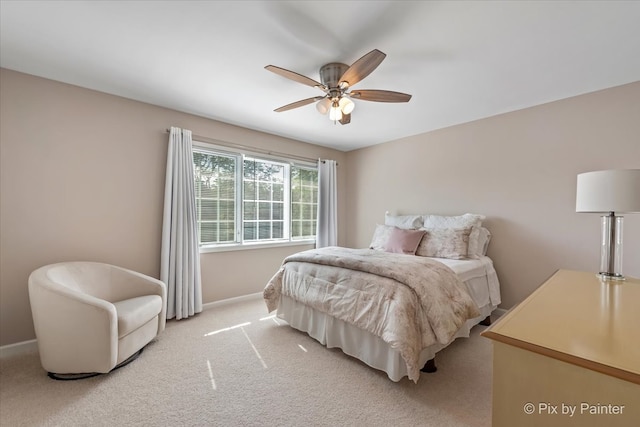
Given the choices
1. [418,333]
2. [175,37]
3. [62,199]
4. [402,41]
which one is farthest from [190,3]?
[418,333]

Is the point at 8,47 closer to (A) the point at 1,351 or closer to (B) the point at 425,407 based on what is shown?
(A) the point at 1,351

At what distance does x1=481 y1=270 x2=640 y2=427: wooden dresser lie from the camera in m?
0.66

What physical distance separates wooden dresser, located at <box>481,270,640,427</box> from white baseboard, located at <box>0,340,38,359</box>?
3.48 metres

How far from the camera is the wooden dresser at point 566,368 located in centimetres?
66

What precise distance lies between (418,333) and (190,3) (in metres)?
2.53

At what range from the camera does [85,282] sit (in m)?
2.32

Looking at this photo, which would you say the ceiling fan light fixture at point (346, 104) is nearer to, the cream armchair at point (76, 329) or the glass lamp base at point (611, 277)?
the glass lamp base at point (611, 277)

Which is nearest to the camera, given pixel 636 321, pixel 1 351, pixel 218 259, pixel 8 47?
pixel 636 321

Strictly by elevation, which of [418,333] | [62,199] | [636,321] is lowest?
[418,333]

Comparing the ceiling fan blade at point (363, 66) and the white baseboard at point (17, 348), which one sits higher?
the ceiling fan blade at point (363, 66)

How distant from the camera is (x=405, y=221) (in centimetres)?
381

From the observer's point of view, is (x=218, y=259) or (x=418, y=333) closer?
(x=418, y=333)

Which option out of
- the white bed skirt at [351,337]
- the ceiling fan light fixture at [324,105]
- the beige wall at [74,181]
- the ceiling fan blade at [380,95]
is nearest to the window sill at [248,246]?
the beige wall at [74,181]

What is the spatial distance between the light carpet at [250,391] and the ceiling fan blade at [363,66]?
2.18 meters
